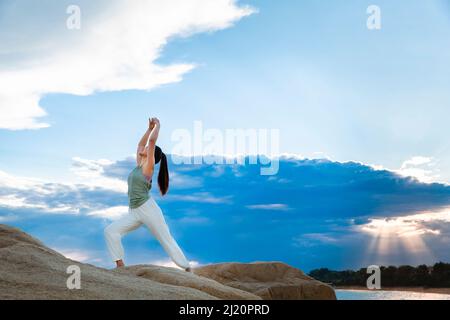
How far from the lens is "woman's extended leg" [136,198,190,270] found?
9602mm

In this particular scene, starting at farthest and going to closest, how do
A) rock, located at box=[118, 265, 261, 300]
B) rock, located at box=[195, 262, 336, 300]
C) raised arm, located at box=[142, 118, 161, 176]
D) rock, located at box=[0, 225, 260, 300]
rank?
rock, located at box=[195, 262, 336, 300] → raised arm, located at box=[142, 118, 161, 176] → rock, located at box=[118, 265, 261, 300] → rock, located at box=[0, 225, 260, 300]

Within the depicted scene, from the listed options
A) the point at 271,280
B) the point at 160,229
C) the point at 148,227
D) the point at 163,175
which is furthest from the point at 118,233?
the point at 271,280

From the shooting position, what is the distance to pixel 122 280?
7.66m

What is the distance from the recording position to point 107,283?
285 inches

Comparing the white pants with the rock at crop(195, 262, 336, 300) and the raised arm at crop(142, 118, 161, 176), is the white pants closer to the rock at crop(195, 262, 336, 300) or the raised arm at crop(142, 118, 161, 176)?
the raised arm at crop(142, 118, 161, 176)

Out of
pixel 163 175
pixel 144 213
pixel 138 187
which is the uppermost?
pixel 163 175

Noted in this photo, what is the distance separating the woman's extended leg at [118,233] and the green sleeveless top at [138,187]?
26 centimetres

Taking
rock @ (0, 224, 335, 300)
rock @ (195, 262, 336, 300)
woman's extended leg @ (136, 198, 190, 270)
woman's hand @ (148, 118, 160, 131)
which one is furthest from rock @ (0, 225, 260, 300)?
rock @ (195, 262, 336, 300)

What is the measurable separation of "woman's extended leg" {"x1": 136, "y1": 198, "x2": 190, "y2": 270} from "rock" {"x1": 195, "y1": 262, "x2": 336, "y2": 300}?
2.25 m

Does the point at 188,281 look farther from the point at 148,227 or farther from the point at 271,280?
the point at 271,280

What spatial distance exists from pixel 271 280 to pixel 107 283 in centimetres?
556
